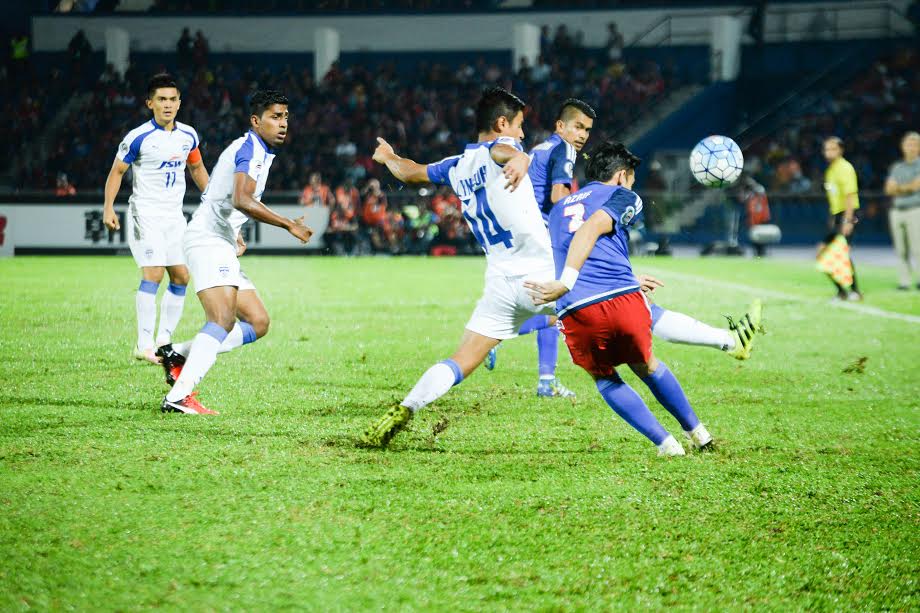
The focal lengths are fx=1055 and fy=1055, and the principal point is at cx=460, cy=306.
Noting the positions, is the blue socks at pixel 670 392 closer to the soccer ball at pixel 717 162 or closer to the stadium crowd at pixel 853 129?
the soccer ball at pixel 717 162

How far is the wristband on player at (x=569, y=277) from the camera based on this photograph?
219 inches

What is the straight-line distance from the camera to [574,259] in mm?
5648

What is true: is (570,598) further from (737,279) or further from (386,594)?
(737,279)

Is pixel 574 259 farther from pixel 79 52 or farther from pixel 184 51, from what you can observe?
pixel 79 52

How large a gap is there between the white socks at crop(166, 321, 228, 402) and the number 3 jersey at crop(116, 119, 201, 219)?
9.61 feet

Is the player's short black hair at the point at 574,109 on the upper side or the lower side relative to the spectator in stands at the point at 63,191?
upper

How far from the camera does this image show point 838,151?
1575cm

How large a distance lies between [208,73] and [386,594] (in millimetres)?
34855

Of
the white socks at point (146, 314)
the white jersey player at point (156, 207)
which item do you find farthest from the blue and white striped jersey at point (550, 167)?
the white socks at point (146, 314)

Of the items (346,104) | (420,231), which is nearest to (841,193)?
(420,231)

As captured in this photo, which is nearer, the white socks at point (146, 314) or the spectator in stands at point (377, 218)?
the white socks at point (146, 314)

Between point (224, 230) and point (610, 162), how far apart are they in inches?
113

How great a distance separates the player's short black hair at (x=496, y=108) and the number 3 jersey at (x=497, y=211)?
0.39ft

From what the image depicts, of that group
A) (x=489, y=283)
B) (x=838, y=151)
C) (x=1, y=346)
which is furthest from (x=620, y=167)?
(x=838, y=151)
